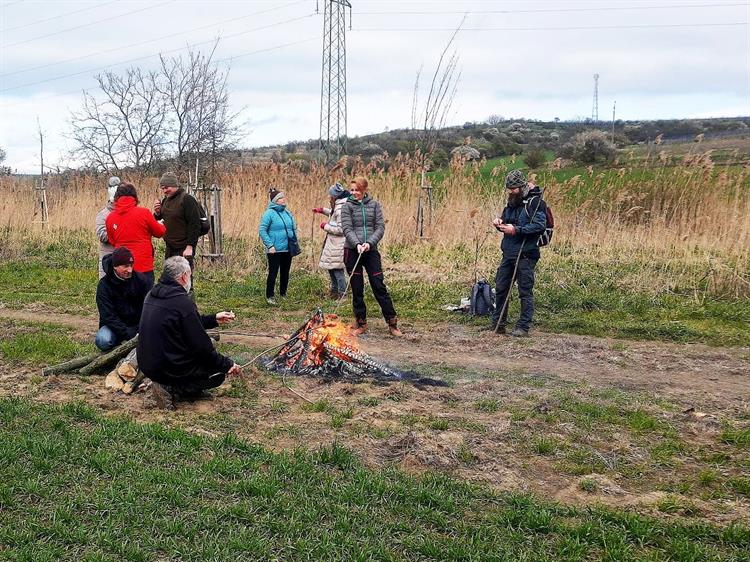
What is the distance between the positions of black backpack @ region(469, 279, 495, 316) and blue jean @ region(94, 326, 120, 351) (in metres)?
4.73

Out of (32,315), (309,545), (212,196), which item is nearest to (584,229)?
(212,196)

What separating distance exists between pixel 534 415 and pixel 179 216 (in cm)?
548

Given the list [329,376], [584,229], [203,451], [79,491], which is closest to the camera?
[79,491]

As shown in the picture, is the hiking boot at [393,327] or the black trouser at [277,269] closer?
the hiking boot at [393,327]

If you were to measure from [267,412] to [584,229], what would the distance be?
9.00 metres

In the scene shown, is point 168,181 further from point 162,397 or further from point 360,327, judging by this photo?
point 162,397

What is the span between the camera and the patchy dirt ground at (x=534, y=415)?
179 inches

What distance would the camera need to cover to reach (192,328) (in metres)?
5.69

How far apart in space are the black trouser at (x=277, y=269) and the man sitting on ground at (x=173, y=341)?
4737mm

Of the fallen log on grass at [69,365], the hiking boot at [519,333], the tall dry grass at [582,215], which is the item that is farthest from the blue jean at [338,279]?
the fallen log on grass at [69,365]

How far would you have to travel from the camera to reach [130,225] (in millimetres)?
7801

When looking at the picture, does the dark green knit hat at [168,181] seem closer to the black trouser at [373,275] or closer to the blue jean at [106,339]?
the black trouser at [373,275]

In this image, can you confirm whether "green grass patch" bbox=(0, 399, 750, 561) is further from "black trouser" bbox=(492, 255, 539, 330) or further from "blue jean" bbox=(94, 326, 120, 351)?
"black trouser" bbox=(492, 255, 539, 330)

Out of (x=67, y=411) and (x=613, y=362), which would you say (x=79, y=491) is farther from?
(x=613, y=362)
